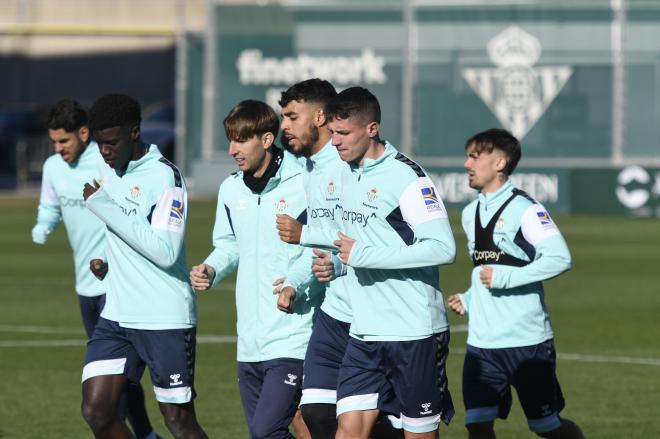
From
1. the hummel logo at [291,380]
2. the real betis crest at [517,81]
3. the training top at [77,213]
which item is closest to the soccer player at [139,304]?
the hummel logo at [291,380]

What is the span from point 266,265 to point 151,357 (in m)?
0.78

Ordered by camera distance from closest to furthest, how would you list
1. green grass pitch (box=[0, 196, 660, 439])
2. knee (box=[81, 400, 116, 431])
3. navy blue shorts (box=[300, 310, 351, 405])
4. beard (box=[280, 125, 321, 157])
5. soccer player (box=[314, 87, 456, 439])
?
1. soccer player (box=[314, 87, 456, 439])
2. navy blue shorts (box=[300, 310, 351, 405])
3. knee (box=[81, 400, 116, 431])
4. beard (box=[280, 125, 321, 157])
5. green grass pitch (box=[0, 196, 660, 439])

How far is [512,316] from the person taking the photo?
8500 millimetres

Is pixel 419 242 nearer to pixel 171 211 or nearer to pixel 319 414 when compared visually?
pixel 319 414

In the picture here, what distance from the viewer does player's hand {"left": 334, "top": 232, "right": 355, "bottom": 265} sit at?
7254 mm

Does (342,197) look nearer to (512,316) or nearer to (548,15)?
(512,316)

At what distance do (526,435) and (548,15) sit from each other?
2499 centimetres

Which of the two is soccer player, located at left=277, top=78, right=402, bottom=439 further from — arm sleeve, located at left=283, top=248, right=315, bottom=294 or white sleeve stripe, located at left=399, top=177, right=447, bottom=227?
white sleeve stripe, located at left=399, top=177, right=447, bottom=227

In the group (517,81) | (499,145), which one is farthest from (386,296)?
(517,81)

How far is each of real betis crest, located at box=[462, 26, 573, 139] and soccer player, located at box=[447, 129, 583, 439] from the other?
25429mm

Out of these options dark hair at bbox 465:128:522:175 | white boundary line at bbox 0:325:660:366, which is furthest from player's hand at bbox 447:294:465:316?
white boundary line at bbox 0:325:660:366

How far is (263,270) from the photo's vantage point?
26.3ft

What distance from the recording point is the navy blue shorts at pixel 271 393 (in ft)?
25.4

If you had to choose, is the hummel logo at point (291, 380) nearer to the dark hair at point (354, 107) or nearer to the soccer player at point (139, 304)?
the soccer player at point (139, 304)
